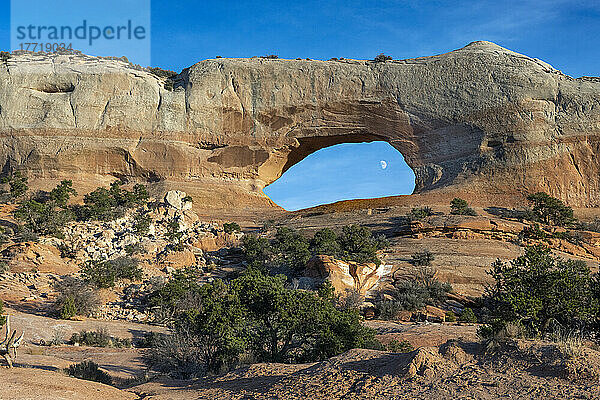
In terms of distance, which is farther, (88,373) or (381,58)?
(381,58)

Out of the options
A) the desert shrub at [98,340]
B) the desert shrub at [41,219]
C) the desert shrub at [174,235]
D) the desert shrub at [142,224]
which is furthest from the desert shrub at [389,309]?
the desert shrub at [41,219]

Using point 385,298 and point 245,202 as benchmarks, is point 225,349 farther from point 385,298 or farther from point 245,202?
point 245,202

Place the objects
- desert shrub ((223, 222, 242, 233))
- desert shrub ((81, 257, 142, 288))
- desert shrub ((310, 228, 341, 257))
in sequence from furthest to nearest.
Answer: desert shrub ((223, 222, 242, 233))
desert shrub ((310, 228, 341, 257))
desert shrub ((81, 257, 142, 288))

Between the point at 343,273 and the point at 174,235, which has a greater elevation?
the point at 174,235

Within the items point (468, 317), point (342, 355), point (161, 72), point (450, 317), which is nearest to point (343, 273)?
point (450, 317)

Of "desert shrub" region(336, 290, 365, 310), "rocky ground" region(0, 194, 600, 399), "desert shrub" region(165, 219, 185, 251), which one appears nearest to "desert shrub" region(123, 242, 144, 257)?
"rocky ground" region(0, 194, 600, 399)

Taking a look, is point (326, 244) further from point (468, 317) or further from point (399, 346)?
point (399, 346)

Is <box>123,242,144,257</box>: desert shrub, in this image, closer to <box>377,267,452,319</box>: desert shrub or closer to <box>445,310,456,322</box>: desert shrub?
<box>377,267,452,319</box>: desert shrub
